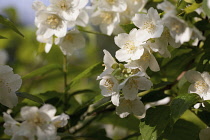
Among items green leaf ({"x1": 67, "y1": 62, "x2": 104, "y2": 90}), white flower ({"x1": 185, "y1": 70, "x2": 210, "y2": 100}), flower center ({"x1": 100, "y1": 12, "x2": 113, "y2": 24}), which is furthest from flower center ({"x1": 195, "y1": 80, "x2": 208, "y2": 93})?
flower center ({"x1": 100, "y1": 12, "x2": 113, "y2": 24})

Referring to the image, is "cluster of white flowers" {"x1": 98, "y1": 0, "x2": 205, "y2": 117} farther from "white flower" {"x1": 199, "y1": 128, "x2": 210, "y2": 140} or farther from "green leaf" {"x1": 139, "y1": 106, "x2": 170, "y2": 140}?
"white flower" {"x1": 199, "y1": 128, "x2": 210, "y2": 140}

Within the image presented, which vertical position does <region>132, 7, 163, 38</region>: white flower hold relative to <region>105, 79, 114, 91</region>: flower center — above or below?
above

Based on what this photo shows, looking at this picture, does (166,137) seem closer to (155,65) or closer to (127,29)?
(155,65)

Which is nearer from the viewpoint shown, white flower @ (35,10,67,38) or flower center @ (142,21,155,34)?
flower center @ (142,21,155,34)

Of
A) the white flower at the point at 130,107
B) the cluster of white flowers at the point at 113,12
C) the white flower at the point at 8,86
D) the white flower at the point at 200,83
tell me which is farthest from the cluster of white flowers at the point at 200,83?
the white flower at the point at 8,86

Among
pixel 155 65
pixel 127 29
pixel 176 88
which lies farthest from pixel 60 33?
pixel 176 88

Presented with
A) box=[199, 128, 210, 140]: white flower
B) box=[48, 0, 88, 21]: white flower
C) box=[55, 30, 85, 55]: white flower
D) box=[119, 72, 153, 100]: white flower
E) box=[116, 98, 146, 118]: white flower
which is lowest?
box=[199, 128, 210, 140]: white flower

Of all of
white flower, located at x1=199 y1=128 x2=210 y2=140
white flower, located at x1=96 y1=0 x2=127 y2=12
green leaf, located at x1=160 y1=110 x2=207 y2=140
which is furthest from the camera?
white flower, located at x1=96 y1=0 x2=127 y2=12

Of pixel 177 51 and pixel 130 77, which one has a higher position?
pixel 130 77
